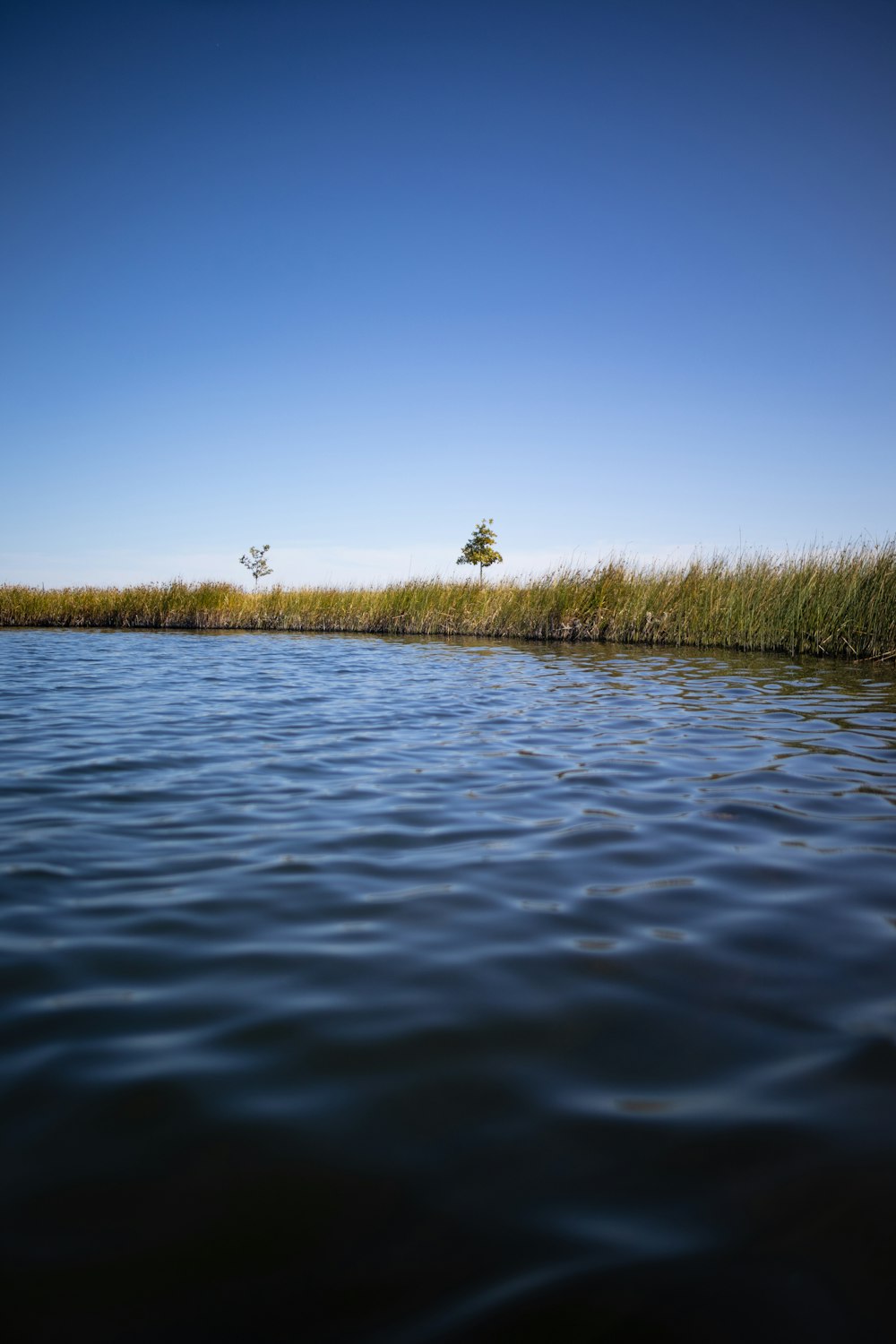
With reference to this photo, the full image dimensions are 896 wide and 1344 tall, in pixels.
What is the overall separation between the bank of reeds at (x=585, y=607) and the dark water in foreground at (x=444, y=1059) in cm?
1083

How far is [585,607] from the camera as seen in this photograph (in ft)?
58.1

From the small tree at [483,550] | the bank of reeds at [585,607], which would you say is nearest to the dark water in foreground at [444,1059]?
the bank of reeds at [585,607]

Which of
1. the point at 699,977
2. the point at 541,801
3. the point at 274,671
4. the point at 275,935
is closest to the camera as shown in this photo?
the point at 699,977

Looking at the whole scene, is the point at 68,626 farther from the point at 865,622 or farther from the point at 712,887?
the point at 712,887

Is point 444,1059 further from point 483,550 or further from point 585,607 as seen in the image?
point 483,550

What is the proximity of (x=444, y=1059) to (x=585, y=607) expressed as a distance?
1644cm

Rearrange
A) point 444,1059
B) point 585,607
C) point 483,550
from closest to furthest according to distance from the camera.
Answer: point 444,1059
point 585,607
point 483,550

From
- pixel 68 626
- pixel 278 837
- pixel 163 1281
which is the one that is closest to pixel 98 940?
pixel 278 837

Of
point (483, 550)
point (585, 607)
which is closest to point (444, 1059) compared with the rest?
point (585, 607)

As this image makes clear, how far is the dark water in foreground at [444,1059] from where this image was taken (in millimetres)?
1160

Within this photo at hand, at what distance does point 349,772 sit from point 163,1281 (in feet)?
11.0

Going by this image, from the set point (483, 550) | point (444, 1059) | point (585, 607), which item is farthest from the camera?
point (483, 550)

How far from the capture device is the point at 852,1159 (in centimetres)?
142

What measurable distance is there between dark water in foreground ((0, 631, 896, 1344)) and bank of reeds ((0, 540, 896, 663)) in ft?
35.5
